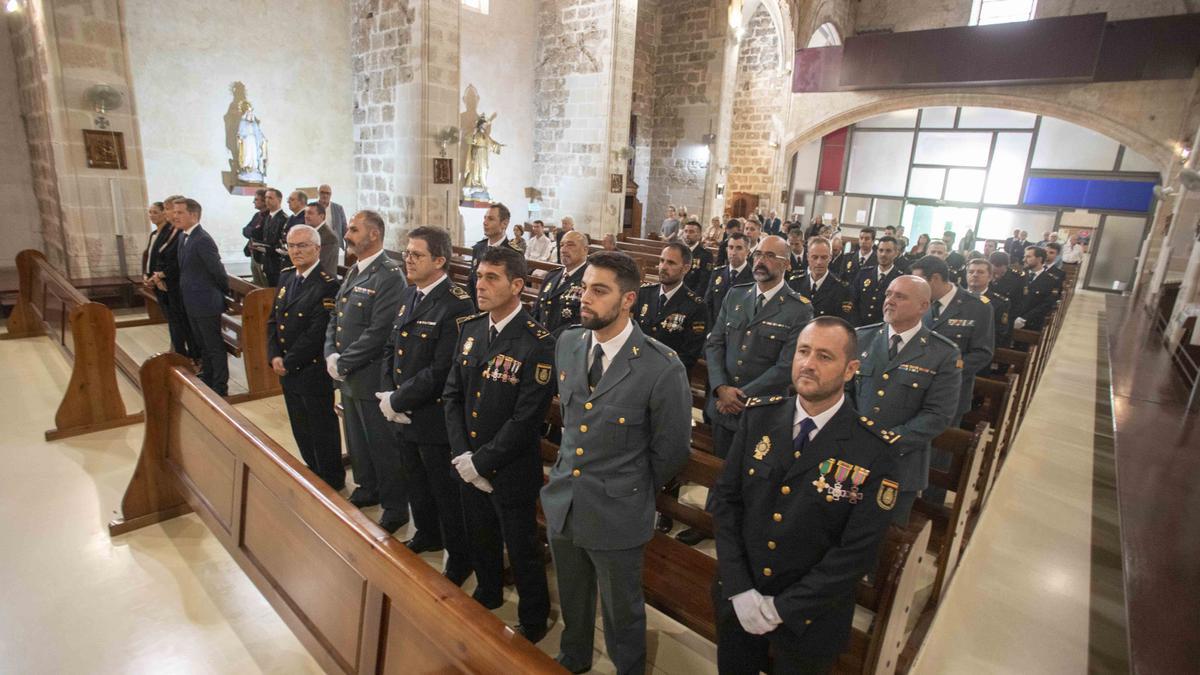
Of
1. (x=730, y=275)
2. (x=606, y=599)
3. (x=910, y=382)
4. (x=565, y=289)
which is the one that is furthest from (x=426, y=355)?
(x=730, y=275)

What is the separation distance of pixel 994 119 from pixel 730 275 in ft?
50.3

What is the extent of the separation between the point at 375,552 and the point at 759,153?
16919 millimetres

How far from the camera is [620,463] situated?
6.05 feet

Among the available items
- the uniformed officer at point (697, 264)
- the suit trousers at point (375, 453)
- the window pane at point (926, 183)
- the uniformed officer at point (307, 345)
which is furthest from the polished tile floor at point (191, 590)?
the window pane at point (926, 183)

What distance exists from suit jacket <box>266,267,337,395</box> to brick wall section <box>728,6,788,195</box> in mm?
15002

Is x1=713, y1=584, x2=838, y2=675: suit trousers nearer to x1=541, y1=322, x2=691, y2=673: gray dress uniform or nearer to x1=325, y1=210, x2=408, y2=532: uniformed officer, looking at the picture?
x1=541, y1=322, x2=691, y2=673: gray dress uniform

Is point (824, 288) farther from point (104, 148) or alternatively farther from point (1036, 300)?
point (104, 148)

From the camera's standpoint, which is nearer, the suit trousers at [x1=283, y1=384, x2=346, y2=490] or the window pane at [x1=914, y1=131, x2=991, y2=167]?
the suit trousers at [x1=283, y1=384, x2=346, y2=490]

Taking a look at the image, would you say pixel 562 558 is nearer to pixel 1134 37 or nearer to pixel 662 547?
pixel 662 547

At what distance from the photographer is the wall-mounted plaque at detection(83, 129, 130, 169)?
644 centimetres

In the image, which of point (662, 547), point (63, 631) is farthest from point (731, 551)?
point (63, 631)

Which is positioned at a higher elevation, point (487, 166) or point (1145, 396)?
point (487, 166)

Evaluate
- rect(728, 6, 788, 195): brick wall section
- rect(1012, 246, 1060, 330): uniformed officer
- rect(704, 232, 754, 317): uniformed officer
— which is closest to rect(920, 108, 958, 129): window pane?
rect(728, 6, 788, 195): brick wall section

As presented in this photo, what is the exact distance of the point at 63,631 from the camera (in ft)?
7.55
